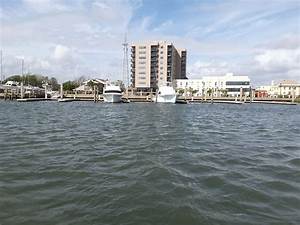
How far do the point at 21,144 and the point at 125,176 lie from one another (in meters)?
8.09

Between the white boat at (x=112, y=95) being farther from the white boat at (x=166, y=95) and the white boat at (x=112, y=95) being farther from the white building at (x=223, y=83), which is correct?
the white building at (x=223, y=83)

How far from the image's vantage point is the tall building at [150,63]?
6073 inches

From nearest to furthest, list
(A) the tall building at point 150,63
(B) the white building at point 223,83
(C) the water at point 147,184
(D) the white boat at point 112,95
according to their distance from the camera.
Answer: (C) the water at point 147,184 → (D) the white boat at point 112,95 → (A) the tall building at point 150,63 → (B) the white building at point 223,83

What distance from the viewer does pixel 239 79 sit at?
164 metres

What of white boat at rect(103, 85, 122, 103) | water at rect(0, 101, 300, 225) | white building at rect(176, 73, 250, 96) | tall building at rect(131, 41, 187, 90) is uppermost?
tall building at rect(131, 41, 187, 90)

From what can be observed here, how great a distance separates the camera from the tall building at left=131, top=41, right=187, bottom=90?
154250mm

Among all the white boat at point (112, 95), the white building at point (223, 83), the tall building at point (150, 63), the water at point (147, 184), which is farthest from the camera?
the white building at point (223, 83)

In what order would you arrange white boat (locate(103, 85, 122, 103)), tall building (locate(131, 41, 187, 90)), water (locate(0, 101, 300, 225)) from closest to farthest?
water (locate(0, 101, 300, 225))
white boat (locate(103, 85, 122, 103))
tall building (locate(131, 41, 187, 90))

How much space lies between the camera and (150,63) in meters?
154

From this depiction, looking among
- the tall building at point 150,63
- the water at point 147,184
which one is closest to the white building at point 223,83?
the tall building at point 150,63

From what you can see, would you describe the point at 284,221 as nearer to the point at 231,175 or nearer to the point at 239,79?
the point at 231,175

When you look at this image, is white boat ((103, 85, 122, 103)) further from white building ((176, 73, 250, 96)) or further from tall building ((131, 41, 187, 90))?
white building ((176, 73, 250, 96))

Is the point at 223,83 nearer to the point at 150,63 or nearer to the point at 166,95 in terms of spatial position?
the point at 150,63

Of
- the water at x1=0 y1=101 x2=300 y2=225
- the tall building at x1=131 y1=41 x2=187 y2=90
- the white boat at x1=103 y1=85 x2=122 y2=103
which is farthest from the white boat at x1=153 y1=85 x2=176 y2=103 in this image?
the water at x1=0 y1=101 x2=300 y2=225
